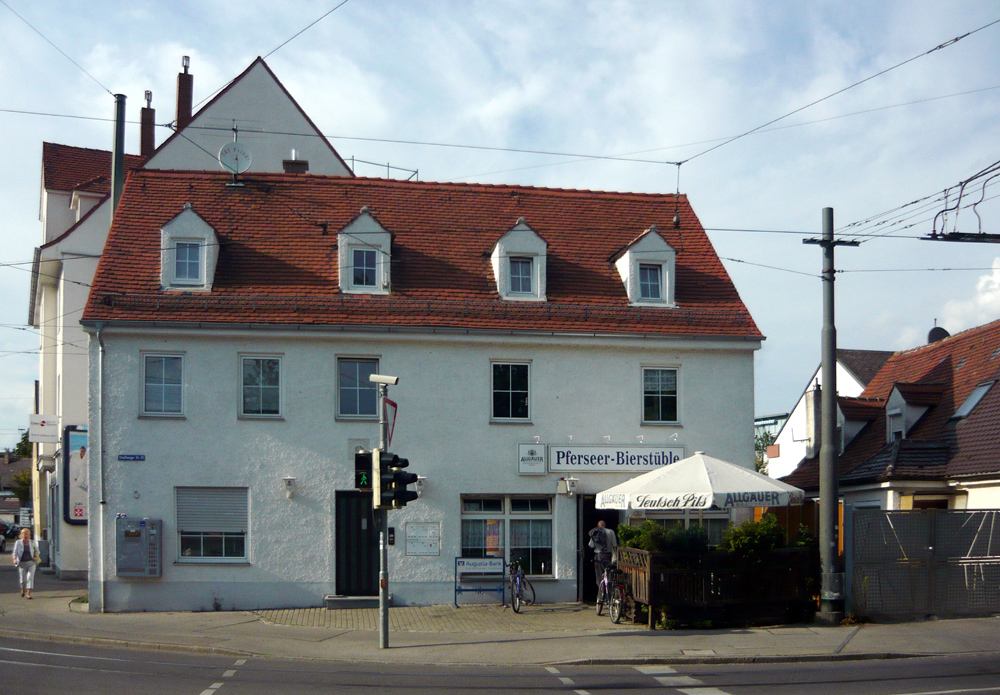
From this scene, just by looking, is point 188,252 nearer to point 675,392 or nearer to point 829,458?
point 675,392

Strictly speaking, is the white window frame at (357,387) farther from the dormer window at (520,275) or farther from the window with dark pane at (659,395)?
the window with dark pane at (659,395)

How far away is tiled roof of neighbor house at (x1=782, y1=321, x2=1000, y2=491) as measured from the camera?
2202 centimetres

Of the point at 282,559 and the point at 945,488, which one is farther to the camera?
the point at 945,488

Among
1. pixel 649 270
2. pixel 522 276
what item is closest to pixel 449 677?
pixel 522 276

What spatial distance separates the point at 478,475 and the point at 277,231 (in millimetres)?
6920

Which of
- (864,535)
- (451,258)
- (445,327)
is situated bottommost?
(864,535)

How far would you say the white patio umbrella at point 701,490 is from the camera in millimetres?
17328

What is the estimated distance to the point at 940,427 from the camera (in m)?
23.9

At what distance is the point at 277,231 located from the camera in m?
22.7

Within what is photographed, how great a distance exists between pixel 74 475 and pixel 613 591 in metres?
16.3

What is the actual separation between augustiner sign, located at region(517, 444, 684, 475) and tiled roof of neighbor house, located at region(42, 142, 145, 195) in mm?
20572

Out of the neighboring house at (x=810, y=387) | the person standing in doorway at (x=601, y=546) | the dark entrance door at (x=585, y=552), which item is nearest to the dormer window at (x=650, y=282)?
the dark entrance door at (x=585, y=552)

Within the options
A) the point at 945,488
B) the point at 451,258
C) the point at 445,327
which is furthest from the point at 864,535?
the point at 451,258

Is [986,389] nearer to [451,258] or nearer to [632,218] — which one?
[632,218]
